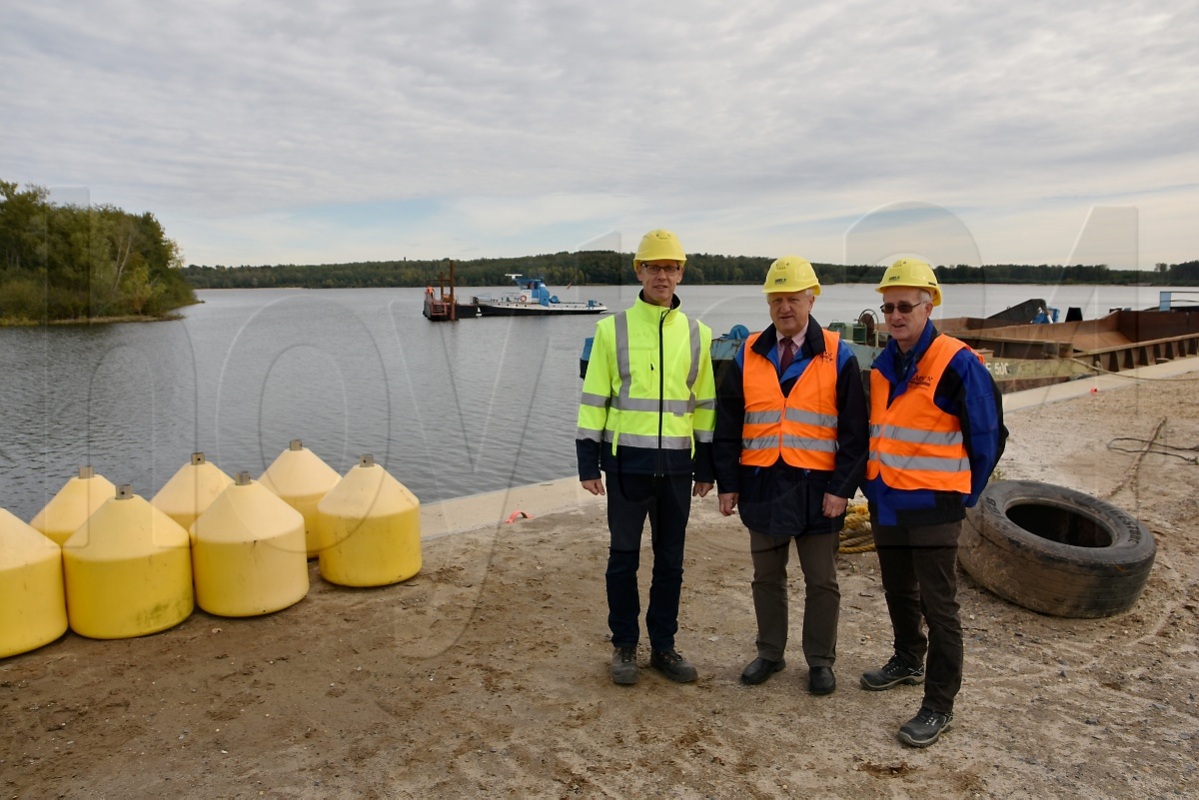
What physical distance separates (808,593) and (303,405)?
58.3 ft

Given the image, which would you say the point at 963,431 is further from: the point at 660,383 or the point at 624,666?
the point at 624,666

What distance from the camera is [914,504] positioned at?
12.3 ft

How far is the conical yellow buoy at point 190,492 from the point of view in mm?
5684

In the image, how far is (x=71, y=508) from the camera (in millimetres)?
5367

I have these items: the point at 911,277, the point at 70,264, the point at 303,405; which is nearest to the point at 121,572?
the point at 911,277

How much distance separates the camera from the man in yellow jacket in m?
4.17

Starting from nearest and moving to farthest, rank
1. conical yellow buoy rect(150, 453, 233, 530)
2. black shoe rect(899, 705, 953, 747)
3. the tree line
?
black shoe rect(899, 705, 953, 747) → conical yellow buoy rect(150, 453, 233, 530) → the tree line

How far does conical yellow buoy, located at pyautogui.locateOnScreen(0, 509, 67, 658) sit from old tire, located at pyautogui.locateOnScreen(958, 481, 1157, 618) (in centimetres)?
586

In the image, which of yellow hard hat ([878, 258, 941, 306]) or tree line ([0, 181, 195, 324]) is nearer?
yellow hard hat ([878, 258, 941, 306])

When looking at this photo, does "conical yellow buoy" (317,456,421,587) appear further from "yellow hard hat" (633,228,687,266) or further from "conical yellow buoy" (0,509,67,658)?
"yellow hard hat" (633,228,687,266)

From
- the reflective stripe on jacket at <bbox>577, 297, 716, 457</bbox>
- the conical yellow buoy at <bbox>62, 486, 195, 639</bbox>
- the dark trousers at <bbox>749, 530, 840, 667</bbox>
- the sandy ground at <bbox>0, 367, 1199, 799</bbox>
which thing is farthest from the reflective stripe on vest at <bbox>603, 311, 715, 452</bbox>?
the conical yellow buoy at <bbox>62, 486, 195, 639</bbox>

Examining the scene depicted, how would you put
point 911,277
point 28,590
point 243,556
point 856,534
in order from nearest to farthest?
point 911,277
point 28,590
point 243,556
point 856,534

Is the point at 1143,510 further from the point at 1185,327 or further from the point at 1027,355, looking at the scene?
the point at 1185,327

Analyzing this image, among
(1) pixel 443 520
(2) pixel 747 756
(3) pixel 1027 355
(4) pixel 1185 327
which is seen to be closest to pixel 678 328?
(2) pixel 747 756
